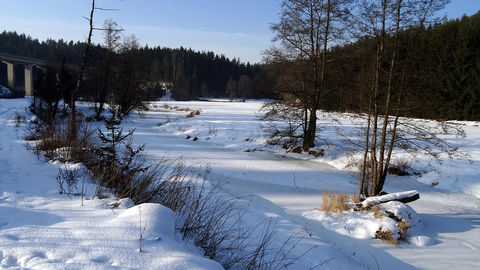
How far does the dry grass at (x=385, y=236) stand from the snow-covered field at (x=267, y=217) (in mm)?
160

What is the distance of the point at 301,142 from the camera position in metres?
15.7

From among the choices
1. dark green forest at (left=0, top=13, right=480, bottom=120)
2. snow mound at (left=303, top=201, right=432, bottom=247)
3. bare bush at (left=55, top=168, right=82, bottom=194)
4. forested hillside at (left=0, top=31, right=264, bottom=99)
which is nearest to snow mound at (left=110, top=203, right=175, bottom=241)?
bare bush at (left=55, top=168, right=82, bottom=194)

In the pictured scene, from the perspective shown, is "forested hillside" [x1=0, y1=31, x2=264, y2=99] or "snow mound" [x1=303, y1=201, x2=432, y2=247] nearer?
"snow mound" [x1=303, y1=201, x2=432, y2=247]

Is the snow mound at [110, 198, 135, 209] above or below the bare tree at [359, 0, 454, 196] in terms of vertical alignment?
below

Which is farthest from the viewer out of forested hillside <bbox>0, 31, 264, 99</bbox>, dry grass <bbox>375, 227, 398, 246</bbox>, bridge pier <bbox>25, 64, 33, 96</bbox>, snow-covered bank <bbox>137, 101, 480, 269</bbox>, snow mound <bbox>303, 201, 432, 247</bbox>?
forested hillside <bbox>0, 31, 264, 99</bbox>

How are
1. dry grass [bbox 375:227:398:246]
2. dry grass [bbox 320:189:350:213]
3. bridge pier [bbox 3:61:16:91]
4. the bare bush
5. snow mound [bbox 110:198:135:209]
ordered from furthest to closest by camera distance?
bridge pier [bbox 3:61:16:91]
dry grass [bbox 320:189:350:213]
dry grass [bbox 375:227:398:246]
the bare bush
snow mound [bbox 110:198:135:209]

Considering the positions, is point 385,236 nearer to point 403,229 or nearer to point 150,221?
point 403,229

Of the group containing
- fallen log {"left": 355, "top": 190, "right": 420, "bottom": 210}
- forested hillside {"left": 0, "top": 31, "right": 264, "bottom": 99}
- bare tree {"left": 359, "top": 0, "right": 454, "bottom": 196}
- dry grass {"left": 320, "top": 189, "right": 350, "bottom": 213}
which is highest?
forested hillside {"left": 0, "top": 31, "right": 264, "bottom": 99}

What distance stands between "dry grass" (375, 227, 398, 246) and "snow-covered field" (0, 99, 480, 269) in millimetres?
160

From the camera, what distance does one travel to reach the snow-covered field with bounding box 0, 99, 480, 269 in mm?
2864

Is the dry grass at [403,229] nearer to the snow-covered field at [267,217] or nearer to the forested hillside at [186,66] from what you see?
the snow-covered field at [267,217]

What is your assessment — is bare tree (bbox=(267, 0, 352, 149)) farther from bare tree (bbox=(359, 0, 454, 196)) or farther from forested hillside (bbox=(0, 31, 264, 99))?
forested hillside (bbox=(0, 31, 264, 99))

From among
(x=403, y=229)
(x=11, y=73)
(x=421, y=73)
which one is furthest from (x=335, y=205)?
(x=11, y=73)

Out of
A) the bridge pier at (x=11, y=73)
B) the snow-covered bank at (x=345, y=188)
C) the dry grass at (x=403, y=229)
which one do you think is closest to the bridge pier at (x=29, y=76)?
the bridge pier at (x=11, y=73)
